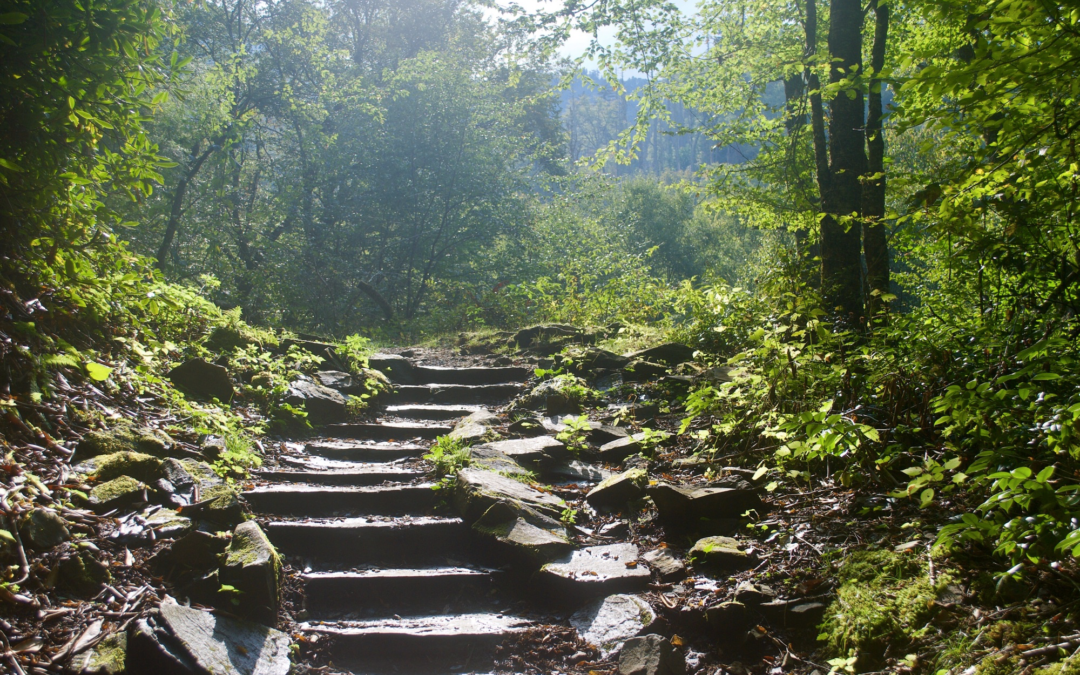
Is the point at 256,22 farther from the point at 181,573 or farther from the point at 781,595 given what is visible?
A: the point at 781,595

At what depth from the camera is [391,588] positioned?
3.68 metres

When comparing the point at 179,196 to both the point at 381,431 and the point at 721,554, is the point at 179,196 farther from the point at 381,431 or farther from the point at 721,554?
the point at 721,554

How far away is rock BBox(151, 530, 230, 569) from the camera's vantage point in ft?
10.3

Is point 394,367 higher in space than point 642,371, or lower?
higher

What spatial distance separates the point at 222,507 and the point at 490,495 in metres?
1.66

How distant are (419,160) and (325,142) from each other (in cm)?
247

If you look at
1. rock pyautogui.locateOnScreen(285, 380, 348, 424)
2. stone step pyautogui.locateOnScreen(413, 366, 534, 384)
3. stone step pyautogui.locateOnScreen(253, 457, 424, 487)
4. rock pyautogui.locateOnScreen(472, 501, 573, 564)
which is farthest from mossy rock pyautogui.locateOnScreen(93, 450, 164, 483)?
stone step pyautogui.locateOnScreen(413, 366, 534, 384)

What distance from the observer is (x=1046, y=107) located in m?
2.70

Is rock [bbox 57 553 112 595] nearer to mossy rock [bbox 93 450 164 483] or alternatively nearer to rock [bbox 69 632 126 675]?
rock [bbox 69 632 126 675]

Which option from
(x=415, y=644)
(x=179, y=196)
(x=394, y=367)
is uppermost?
(x=179, y=196)

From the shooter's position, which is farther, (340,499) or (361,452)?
(361,452)

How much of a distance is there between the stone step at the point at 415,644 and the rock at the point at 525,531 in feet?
1.51

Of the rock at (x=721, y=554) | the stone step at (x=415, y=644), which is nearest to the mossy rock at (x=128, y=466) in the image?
the stone step at (x=415, y=644)

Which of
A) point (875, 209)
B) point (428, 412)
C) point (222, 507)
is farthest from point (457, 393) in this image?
point (875, 209)
